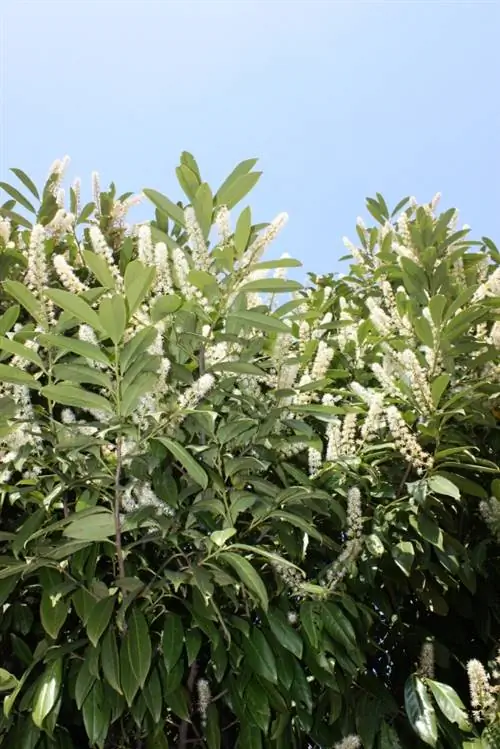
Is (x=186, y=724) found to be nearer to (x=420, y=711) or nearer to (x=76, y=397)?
(x=420, y=711)

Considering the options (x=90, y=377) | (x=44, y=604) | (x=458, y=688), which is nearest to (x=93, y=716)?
(x=44, y=604)

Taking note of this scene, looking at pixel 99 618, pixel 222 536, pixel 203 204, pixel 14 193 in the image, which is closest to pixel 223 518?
pixel 222 536

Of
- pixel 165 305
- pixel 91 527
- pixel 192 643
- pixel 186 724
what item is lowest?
pixel 186 724

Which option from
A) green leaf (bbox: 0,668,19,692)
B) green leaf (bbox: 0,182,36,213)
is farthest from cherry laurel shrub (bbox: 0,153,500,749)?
green leaf (bbox: 0,182,36,213)

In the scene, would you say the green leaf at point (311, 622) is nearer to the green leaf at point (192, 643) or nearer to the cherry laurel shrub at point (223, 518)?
the cherry laurel shrub at point (223, 518)

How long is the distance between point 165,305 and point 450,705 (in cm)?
107

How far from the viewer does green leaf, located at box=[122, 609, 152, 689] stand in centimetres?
135

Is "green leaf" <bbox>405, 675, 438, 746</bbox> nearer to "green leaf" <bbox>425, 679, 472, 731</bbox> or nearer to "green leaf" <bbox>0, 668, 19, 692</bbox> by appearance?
"green leaf" <bbox>425, 679, 472, 731</bbox>

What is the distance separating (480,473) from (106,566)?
1.00m

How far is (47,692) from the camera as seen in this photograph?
139 centimetres

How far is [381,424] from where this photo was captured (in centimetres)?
180

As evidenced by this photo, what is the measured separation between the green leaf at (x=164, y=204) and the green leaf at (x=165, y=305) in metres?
0.28

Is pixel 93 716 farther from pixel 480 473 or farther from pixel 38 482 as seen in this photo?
pixel 480 473

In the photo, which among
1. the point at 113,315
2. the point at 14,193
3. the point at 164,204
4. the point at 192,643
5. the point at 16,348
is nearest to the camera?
the point at 113,315
